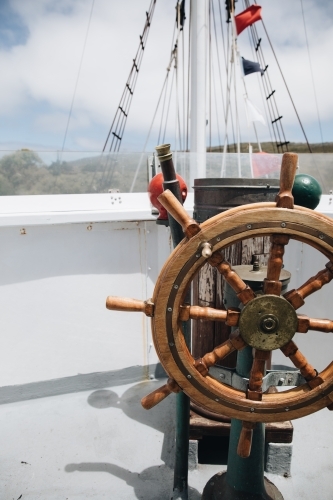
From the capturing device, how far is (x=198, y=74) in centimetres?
286

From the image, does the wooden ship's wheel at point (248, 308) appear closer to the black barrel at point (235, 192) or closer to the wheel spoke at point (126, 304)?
the wheel spoke at point (126, 304)

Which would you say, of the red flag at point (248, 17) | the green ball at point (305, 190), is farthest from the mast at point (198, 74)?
the red flag at point (248, 17)

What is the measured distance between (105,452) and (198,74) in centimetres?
263

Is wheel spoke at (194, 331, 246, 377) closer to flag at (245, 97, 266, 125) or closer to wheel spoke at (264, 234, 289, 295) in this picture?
wheel spoke at (264, 234, 289, 295)

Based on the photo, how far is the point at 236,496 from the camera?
4.12 feet

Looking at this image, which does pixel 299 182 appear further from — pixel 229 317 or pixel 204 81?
pixel 204 81

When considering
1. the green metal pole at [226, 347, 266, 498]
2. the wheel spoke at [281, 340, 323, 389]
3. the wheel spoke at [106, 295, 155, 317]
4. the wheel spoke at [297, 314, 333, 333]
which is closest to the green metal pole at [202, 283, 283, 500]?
the green metal pole at [226, 347, 266, 498]

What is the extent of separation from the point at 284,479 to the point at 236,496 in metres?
0.43

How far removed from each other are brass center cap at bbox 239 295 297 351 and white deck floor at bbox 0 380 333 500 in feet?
3.05

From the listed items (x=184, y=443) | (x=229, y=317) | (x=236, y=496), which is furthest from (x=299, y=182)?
(x=236, y=496)

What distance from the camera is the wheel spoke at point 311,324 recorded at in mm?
923

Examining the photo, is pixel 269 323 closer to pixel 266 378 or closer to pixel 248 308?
pixel 248 308

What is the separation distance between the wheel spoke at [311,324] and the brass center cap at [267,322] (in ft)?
0.06

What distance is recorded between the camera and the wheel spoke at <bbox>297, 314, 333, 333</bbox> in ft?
3.03
